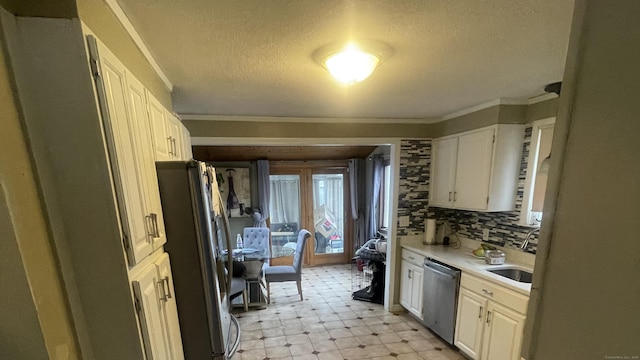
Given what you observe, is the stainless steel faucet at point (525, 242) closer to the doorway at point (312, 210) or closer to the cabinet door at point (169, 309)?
the cabinet door at point (169, 309)

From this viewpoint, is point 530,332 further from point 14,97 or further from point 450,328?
point 450,328

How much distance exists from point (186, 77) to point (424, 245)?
9.69 feet

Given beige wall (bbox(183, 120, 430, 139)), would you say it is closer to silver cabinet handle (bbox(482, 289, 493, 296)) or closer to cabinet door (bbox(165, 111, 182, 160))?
cabinet door (bbox(165, 111, 182, 160))

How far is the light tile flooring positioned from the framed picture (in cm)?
179

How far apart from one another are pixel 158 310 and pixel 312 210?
4.17m

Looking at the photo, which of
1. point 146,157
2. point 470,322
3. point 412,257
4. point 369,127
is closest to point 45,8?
point 146,157

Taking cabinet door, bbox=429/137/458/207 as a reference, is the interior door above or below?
below

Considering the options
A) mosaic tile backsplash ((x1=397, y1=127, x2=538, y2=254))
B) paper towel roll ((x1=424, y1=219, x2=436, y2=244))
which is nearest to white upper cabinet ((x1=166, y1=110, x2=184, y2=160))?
mosaic tile backsplash ((x1=397, y1=127, x2=538, y2=254))

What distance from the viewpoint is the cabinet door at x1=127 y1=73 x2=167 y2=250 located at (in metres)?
1.02

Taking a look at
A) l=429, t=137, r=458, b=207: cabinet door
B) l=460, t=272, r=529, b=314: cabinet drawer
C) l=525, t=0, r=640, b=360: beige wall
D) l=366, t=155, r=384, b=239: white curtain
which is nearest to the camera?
l=525, t=0, r=640, b=360: beige wall

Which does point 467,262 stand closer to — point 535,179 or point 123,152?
point 535,179

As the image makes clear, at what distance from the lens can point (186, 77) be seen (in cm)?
166

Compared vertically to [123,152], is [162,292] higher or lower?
lower

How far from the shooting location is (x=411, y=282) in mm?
3027
